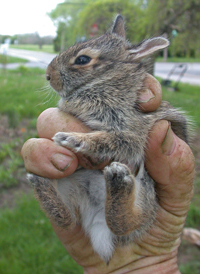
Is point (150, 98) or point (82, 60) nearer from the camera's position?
point (150, 98)

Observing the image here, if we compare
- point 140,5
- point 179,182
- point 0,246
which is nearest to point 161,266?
point 179,182

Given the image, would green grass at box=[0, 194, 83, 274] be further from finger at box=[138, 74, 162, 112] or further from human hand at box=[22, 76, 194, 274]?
finger at box=[138, 74, 162, 112]

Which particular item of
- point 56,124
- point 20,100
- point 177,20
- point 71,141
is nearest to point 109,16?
point 177,20

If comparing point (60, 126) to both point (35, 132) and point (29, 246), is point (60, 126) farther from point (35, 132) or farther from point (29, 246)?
point (35, 132)

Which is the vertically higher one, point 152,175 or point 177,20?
point 177,20

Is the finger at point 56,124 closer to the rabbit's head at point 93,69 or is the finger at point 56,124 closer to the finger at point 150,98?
the rabbit's head at point 93,69

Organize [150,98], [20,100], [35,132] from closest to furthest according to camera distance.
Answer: [150,98] < [35,132] < [20,100]

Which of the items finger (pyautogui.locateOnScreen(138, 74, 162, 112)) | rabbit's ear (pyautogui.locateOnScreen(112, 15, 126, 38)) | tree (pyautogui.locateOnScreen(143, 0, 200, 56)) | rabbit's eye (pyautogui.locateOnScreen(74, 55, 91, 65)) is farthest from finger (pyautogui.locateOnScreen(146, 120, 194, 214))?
tree (pyautogui.locateOnScreen(143, 0, 200, 56))
